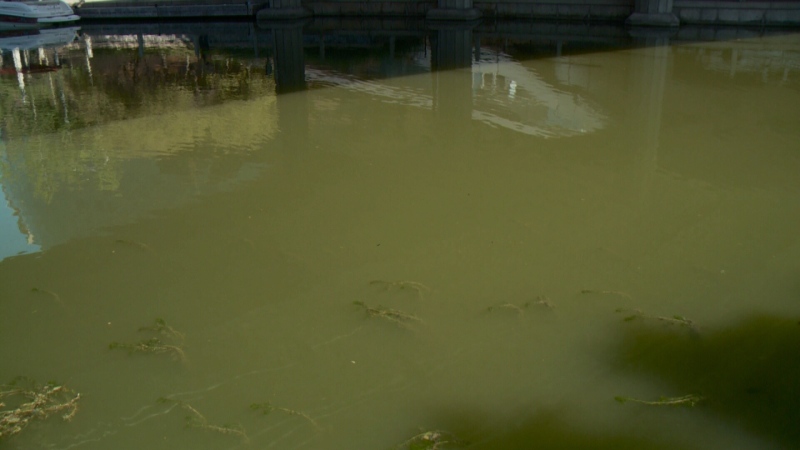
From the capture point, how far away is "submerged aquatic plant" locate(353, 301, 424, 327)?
4082 mm

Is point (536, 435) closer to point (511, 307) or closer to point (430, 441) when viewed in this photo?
point (430, 441)

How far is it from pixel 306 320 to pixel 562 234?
215 cm

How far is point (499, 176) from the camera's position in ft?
21.3

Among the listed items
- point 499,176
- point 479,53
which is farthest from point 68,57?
point 499,176

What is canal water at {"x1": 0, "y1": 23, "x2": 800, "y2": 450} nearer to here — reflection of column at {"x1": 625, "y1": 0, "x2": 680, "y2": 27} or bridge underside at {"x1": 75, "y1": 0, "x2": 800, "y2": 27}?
reflection of column at {"x1": 625, "y1": 0, "x2": 680, "y2": 27}

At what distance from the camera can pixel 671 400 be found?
3.39 meters

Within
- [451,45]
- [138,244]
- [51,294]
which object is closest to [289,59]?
[451,45]

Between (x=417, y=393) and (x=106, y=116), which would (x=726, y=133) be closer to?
(x=417, y=393)

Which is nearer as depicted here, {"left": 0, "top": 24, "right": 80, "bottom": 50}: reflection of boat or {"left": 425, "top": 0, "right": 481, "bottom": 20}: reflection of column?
{"left": 0, "top": 24, "right": 80, "bottom": 50}: reflection of boat

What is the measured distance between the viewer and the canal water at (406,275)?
3.35 metres

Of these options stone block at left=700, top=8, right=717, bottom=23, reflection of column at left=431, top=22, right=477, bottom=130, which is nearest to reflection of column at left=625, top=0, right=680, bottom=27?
stone block at left=700, top=8, right=717, bottom=23

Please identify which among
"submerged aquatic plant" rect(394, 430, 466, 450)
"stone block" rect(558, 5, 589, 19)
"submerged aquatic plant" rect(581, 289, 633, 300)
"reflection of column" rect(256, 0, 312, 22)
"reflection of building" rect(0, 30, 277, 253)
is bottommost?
"submerged aquatic plant" rect(394, 430, 466, 450)

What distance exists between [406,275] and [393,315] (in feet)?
1.75

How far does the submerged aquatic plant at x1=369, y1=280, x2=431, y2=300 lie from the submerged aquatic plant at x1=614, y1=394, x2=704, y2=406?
4.82ft
